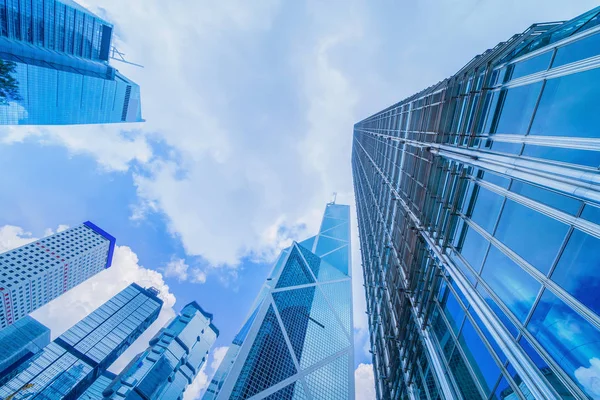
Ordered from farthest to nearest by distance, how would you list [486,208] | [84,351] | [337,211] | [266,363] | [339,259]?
[337,211] < [84,351] < [339,259] < [266,363] < [486,208]

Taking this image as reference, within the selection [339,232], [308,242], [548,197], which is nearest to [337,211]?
[339,232]

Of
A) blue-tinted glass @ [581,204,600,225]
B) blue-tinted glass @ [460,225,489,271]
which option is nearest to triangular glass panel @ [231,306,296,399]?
blue-tinted glass @ [460,225,489,271]

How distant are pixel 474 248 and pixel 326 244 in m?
106

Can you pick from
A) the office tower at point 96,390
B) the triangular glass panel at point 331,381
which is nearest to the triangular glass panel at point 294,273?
the triangular glass panel at point 331,381

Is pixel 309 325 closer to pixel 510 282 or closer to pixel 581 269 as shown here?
pixel 510 282

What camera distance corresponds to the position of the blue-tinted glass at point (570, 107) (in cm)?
623

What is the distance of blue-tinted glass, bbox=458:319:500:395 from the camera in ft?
28.8

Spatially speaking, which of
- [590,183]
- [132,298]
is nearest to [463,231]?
[590,183]

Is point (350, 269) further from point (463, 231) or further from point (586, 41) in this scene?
point (586, 41)

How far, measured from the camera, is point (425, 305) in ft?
47.9

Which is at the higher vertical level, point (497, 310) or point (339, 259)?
point (497, 310)

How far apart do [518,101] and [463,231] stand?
529 centimetres

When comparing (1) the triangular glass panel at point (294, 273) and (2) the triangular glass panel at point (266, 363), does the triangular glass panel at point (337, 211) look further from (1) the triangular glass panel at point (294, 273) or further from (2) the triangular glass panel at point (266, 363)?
(2) the triangular glass panel at point (266, 363)

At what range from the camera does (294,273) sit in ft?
220
